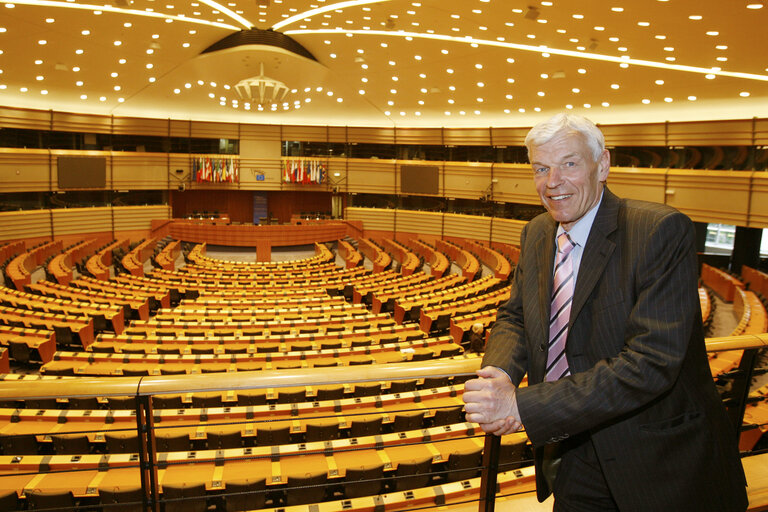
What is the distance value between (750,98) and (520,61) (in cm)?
835

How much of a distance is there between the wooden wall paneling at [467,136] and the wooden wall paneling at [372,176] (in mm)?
3639

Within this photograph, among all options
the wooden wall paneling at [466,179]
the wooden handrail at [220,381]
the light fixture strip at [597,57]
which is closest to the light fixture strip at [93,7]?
the light fixture strip at [597,57]

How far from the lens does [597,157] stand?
1761mm

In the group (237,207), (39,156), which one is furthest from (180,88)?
(237,207)

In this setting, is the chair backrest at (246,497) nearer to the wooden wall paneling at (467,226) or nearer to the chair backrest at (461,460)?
the chair backrest at (461,460)

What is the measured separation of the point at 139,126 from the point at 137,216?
4.74 m

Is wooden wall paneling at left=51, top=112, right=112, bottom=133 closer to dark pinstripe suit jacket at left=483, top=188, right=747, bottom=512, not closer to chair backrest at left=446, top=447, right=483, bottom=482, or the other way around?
chair backrest at left=446, top=447, right=483, bottom=482

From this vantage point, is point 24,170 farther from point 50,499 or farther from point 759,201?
point 759,201

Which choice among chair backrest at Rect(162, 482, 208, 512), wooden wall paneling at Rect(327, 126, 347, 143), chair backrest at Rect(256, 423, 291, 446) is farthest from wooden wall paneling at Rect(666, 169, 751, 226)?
chair backrest at Rect(162, 482, 208, 512)

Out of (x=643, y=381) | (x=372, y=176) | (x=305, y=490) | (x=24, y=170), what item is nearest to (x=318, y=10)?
(x=305, y=490)

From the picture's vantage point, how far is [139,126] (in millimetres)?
27125

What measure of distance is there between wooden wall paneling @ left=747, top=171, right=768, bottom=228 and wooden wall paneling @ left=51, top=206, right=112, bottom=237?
28.3 metres

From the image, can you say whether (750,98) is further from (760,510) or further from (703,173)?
(760,510)

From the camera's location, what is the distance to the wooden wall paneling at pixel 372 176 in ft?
98.8
